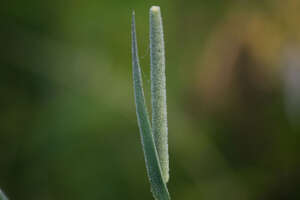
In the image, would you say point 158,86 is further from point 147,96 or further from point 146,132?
point 147,96

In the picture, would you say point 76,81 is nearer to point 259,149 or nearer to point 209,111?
point 209,111

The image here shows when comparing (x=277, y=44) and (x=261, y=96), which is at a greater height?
(x=277, y=44)

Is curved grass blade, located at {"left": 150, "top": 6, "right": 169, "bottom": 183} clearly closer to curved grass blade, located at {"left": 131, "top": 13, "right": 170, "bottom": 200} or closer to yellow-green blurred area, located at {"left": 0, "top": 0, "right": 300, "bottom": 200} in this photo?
curved grass blade, located at {"left": 131, "top": 13, "right": 170, "bottom": 200}

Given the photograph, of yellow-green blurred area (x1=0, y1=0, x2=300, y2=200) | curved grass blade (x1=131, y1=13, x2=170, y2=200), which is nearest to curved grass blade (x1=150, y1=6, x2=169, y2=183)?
curved grass blade (x1=131, y1=13, x2=170, y2=200)

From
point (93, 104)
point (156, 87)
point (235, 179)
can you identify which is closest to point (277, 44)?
point (235, 179)

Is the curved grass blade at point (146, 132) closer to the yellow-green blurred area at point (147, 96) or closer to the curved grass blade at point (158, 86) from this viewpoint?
the curved grass blade at point (158, 86)
